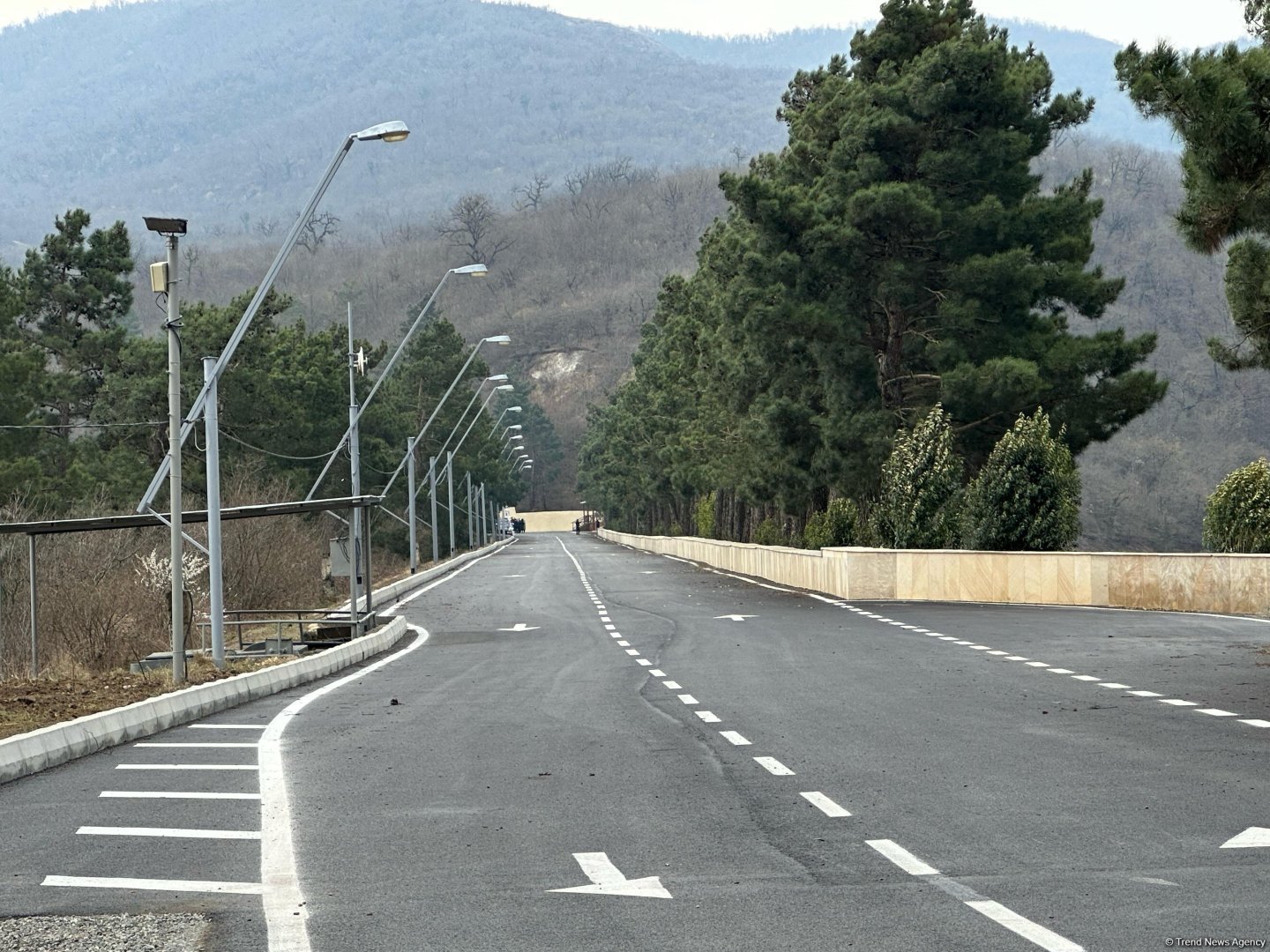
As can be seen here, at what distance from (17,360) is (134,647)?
28280mm

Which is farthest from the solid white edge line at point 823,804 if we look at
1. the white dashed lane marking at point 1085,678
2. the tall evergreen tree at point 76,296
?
the tall evergreen tree at point 76,296

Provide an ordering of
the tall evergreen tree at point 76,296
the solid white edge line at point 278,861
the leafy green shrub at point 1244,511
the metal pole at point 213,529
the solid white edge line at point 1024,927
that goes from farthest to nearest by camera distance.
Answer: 1. the tall evergreen tree at point 76,296
2. the leafy green shrub at point 1244,511
3. the metal pole at point 213,529
4. the solid white edge line at point 278,861
5. the solid white edge line at point 1024,927

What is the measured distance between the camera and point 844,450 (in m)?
56.1

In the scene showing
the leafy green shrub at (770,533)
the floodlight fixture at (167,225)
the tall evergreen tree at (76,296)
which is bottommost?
the leafy green shrub at (770,533)

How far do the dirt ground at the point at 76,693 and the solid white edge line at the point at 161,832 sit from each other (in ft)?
17.2

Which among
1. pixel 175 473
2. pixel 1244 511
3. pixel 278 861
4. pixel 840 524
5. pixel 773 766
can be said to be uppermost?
pixel 175 473

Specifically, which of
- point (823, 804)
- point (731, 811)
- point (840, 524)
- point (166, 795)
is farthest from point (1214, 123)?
point (840, 524)

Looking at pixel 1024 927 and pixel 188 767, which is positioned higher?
pixel 1024 927

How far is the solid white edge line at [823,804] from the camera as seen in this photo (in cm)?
1034

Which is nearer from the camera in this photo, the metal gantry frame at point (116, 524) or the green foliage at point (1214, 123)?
the green foliage at point (1214, 123)

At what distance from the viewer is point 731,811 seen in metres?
10.5

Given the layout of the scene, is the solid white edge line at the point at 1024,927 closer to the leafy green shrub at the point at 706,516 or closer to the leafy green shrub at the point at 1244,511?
the leafy green shrub at the point at 1244,511

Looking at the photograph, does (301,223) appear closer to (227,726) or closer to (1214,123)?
(227,726)

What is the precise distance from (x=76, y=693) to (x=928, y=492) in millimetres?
27349
